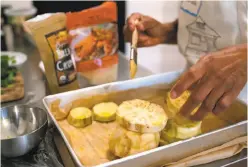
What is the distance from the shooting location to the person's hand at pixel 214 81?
0.64 meters

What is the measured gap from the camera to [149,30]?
1005 mm

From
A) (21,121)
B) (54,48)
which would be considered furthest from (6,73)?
(21,121)

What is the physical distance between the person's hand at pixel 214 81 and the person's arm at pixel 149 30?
31 centimetres

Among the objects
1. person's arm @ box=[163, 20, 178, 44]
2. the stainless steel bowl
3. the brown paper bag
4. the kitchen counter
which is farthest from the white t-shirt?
the stainless steel bowl

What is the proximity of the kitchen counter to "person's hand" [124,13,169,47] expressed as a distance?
0.32 feet

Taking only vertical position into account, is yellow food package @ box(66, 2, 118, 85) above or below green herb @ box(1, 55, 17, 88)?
above

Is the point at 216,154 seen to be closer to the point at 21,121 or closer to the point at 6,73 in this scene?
the point at 21,121

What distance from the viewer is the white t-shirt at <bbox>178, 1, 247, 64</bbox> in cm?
81

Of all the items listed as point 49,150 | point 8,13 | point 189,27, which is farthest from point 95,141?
point 8,13

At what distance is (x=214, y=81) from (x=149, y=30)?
40 cm

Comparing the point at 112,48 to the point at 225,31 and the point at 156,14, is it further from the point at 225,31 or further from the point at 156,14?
the point at 156,14

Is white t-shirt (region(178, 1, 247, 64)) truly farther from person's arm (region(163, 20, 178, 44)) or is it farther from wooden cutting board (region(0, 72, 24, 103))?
wooden cutting board (region(0, 72, 24, 103))

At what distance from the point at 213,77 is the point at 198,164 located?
0.55 ft

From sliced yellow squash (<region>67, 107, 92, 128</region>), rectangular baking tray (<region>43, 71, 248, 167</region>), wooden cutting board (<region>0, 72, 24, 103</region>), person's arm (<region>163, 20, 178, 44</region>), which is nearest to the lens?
rectangular baking tray (<region>43, 71, 248, 167</region>)
